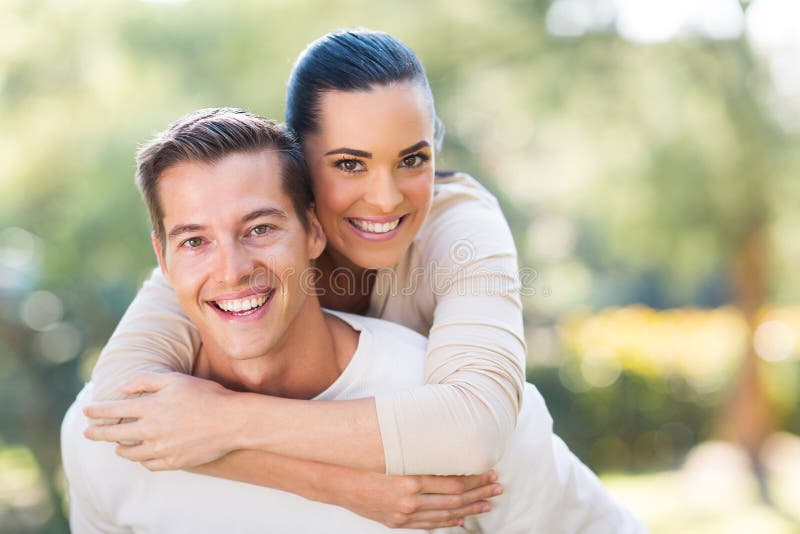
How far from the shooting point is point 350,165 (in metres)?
2.38

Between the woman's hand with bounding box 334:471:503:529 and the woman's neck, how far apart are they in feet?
2.77

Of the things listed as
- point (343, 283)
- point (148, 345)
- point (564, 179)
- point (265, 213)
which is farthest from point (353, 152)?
point (564, 179)

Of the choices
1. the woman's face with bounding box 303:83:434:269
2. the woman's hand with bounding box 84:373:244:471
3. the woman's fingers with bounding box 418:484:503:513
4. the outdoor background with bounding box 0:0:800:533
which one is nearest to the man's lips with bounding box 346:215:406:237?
the woman's face with bounding box 303:83:434:269

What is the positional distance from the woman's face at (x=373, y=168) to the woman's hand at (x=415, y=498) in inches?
27.9


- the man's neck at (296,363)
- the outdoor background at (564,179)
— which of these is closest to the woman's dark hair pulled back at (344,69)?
the man's neck at (296,363)

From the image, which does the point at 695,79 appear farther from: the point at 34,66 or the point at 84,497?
the point at 84,497

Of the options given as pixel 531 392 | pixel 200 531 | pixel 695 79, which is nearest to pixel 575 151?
pixel 695 79

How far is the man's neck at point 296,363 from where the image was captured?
7.23ft

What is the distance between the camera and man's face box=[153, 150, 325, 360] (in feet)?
6.68

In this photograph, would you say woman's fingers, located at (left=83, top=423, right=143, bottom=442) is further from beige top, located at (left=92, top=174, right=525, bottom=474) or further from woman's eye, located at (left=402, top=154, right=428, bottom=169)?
woman's eye, located at (left=402, top=154, right=428, bottom=169)

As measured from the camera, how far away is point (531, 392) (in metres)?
2.45

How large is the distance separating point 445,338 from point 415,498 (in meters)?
0.42

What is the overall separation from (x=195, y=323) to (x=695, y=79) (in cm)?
705

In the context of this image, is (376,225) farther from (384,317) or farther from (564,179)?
(564,179)
